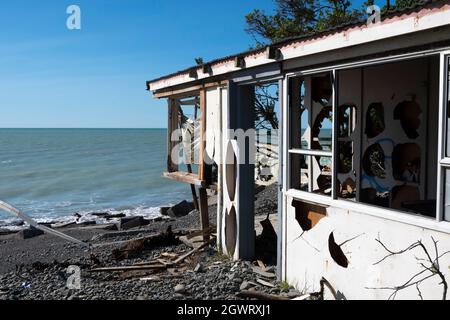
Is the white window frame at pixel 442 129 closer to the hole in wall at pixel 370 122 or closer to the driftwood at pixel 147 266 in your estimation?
the hole in wall at pixel 370 122

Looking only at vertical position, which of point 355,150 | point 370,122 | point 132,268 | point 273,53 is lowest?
point 132,268

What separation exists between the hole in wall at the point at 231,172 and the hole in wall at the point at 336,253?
2.96m

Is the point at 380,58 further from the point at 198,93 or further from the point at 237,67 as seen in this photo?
the point at 198,93

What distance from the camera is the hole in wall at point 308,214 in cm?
625

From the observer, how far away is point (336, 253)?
5.95 metres

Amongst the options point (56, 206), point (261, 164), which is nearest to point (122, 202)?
point (56, 206)

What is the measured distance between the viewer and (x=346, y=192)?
1018cm

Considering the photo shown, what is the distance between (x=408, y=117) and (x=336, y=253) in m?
2.91

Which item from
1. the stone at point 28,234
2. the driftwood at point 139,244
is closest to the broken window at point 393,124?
the driftwood at point 139,244

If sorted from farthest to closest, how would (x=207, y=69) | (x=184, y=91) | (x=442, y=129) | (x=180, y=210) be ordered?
(x=180, y=210)
(x=184, y=91)
(x=207, y=69)
(x=442, y=129)

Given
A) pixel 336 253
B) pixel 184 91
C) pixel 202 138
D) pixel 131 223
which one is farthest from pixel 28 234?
pixel 336 253

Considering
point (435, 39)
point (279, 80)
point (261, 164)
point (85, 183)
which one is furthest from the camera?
point (85, 183)

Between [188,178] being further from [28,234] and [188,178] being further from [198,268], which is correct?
[28,234]

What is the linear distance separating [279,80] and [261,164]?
15.3 m
